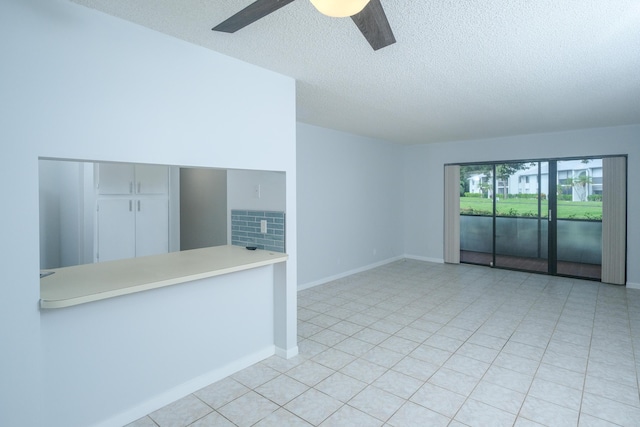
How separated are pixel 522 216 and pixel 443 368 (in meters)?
4.56

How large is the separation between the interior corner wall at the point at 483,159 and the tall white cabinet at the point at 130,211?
16.6 feet

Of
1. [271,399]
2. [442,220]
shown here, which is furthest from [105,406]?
[442,220]

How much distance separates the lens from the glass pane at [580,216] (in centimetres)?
552

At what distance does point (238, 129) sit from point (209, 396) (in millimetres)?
1945

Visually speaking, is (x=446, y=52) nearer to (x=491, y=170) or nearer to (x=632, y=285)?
(x=491, y=170)

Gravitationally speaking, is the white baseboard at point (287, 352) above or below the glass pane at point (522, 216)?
below

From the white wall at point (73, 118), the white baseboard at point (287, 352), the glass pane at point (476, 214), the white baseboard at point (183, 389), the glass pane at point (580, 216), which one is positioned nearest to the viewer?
the white wall at point (73, 118)

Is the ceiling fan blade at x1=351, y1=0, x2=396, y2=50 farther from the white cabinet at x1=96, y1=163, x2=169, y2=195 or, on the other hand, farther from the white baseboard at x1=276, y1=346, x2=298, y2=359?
the white cabinet at x1=96, y1=163, x2=169, y2=195

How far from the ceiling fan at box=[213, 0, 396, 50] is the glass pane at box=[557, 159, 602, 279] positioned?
5.50m

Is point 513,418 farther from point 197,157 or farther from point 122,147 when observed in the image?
point 122,147

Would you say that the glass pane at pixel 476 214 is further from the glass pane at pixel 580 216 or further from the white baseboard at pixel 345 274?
the white baseboard at pixel 345 274

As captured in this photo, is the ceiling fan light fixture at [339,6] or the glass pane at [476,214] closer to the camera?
the ceiling fan light fixture at [339,6]

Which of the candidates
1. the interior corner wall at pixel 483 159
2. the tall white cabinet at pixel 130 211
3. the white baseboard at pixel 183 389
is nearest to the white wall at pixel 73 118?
the white baseboard at pixel 183 389

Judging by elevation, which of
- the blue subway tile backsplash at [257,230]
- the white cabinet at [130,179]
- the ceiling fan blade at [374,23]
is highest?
the ceiling fan blade at [374,23]
